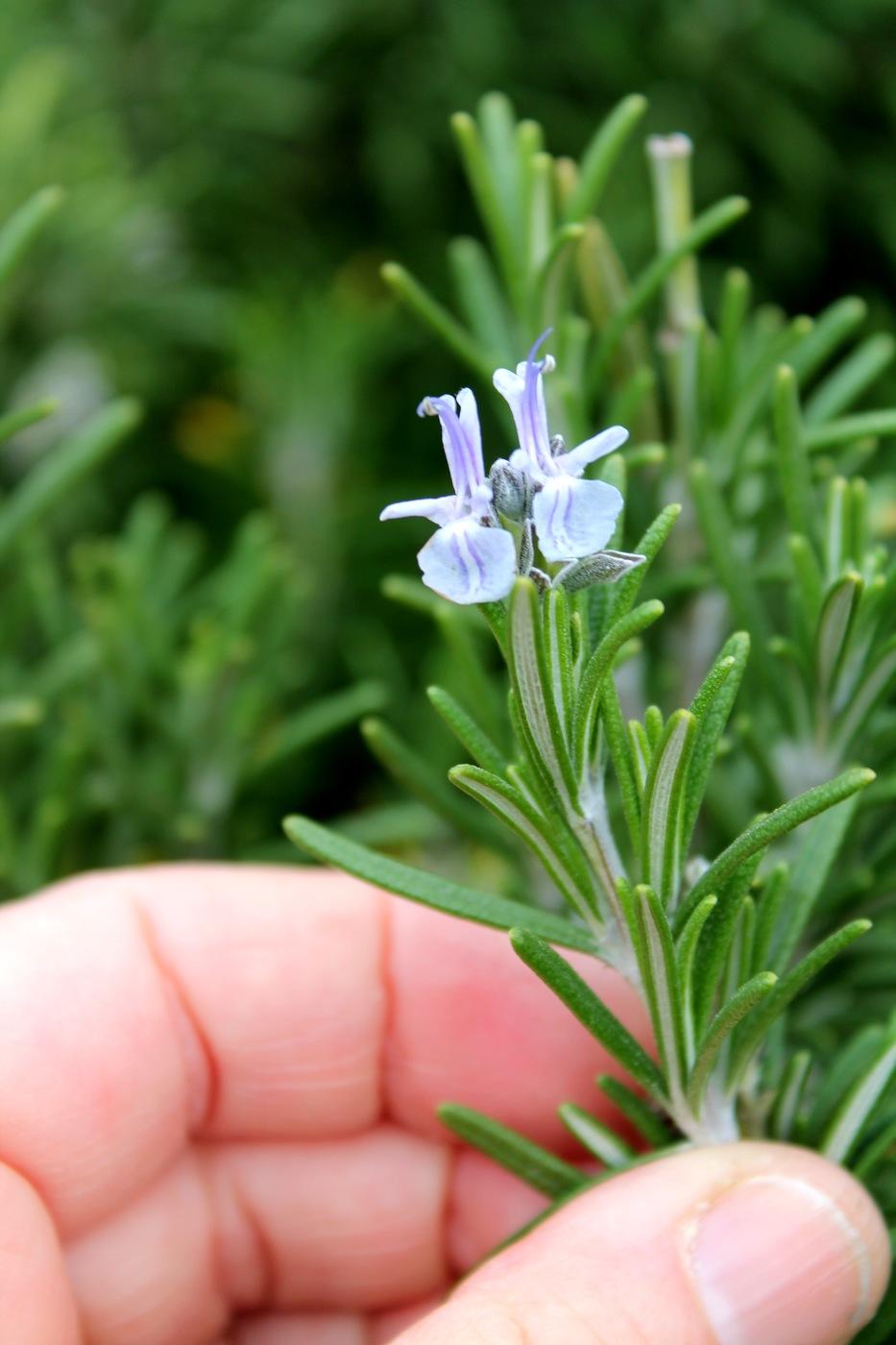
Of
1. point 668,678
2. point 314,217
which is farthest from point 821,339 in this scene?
point 314,217

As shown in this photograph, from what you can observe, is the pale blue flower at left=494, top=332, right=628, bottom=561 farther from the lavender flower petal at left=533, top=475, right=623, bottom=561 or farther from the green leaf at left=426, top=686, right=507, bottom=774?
the green leaf at left=426, top=686, right=507, bottom=774

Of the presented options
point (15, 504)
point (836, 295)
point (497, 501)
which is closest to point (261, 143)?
point (836, 295)

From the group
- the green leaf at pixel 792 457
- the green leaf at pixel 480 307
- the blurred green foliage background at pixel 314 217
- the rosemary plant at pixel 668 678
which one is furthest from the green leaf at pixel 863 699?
the blurred green foliage background at pixel 314 217

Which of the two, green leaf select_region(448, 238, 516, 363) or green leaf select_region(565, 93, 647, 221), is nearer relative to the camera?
green leaf select_region(565, 93, 647, 221)

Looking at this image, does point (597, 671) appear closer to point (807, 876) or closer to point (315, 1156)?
point (807, 876)

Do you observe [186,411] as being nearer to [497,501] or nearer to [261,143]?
[261,143]

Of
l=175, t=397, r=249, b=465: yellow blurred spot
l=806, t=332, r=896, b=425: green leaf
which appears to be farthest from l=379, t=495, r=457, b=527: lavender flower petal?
l=175, t=397, r=249, b=465: yellow blurred spot
